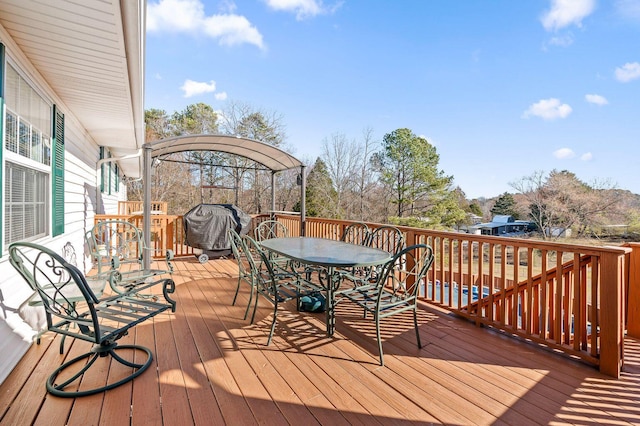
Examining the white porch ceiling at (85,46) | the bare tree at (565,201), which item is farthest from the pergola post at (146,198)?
the bare tree at (565,201)

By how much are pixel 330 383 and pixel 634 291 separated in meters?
3.14

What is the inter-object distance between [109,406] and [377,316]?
180cm

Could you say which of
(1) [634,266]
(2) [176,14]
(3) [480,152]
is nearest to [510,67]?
(3) [480,152]

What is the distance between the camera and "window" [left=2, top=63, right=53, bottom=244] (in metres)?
2.35

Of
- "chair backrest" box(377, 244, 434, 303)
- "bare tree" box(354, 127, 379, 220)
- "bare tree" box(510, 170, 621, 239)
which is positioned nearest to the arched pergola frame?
"chair backrest" box(377, 244, 434, 303)

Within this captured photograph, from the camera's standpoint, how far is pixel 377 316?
2273 mm

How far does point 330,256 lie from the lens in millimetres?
2752

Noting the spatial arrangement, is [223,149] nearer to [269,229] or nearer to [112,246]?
[269,229]

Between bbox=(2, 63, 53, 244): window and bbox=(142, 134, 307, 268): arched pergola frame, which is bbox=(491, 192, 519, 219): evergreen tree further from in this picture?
bbox=(2, 63, 53, 244): window

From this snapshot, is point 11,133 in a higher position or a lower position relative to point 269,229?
higher

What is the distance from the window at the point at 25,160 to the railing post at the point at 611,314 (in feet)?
14.9

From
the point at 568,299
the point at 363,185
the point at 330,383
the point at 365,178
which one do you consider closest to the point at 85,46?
the point at 330,383

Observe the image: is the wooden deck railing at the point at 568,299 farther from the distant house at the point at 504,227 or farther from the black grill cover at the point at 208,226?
the distant house at the point at 504,227

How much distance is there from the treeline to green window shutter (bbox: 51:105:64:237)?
1100 cm
